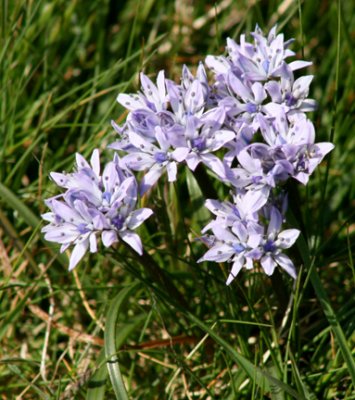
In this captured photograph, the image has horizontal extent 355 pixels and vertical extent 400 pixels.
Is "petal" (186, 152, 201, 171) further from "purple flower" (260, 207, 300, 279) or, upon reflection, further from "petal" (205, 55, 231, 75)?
"petal" (205, 55, 231, 75)

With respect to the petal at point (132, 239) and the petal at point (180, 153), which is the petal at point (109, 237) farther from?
the petal at point (180, 153)

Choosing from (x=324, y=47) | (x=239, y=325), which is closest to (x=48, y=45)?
(x=324, y=47)

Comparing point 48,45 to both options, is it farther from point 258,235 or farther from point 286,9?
point 258,235

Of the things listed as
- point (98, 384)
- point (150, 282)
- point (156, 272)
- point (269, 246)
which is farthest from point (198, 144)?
point (98, 384)

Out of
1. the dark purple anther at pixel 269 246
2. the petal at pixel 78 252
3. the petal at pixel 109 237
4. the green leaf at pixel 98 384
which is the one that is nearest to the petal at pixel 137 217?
the petal at pixel 109 237

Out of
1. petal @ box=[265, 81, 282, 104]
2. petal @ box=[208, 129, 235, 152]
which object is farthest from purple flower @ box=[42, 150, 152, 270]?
petal @ box=[265, 81, 282, 104]

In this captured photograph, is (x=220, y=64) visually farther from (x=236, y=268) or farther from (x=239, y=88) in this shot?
(x=236, y=268)
